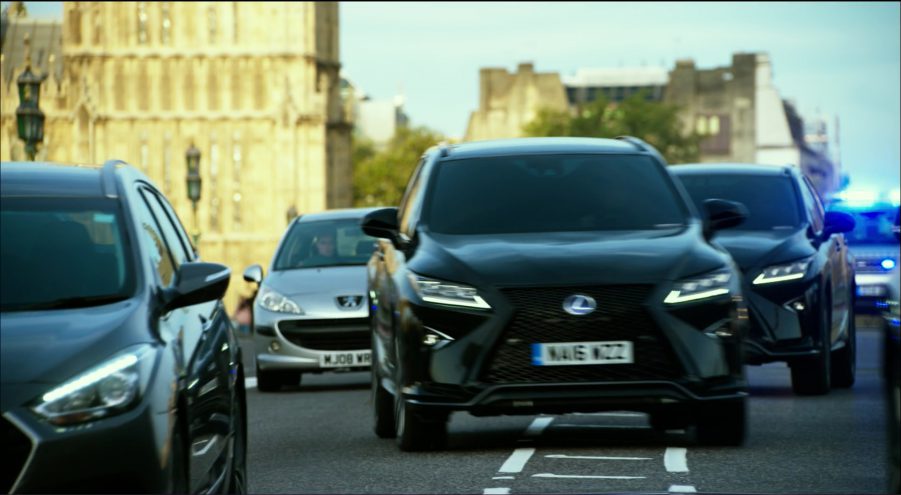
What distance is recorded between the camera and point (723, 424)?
35.0 feet

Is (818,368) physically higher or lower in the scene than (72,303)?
lower

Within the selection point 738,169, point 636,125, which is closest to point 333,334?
point 738,169

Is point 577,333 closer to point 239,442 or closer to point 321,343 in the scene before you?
point 239,442

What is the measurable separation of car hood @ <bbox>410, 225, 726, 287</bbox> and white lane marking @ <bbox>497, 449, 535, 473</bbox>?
86cm

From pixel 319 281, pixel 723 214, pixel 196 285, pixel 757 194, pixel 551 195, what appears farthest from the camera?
pixel 319 281

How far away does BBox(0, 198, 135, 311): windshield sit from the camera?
6.60 metres

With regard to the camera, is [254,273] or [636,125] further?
[636,125]

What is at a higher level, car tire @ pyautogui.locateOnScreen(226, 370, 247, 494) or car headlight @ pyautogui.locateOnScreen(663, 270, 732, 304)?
car headlight @ pyautogui.locateOnScreen(663, 270, 732, 304)

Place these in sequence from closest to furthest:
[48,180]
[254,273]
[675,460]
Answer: [48,180], [675,460], [254,273]

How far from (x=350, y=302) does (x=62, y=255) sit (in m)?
11.2

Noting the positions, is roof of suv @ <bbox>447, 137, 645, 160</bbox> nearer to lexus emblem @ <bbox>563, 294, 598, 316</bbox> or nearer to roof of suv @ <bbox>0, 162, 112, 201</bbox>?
lexus emblem @ <bbox>563, 294, 598, 316</bbox>

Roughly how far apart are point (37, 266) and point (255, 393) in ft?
38.4

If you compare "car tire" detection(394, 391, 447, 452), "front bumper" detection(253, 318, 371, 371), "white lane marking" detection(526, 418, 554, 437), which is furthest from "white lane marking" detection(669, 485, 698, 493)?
"front bumper" detection(253, 318, 371, 371)

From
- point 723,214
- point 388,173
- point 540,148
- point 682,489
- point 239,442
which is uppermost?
point 540,148
